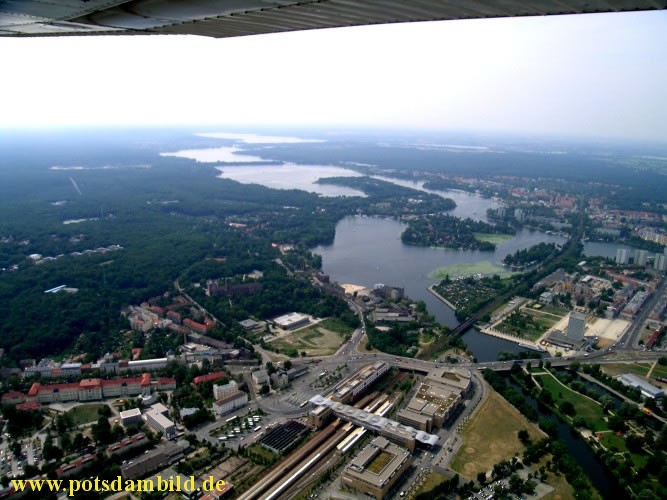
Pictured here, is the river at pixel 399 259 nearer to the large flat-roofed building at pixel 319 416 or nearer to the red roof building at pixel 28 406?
the large flat-roofed building at pixel 319 416

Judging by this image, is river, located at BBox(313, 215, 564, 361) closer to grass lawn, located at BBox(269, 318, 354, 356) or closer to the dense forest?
the dense forest

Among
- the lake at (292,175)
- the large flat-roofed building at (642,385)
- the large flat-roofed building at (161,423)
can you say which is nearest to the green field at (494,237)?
the lake at (292,175)

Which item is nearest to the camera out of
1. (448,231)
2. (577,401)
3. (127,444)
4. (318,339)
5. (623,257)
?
(127,444)

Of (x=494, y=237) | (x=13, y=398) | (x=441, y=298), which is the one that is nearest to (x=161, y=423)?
→ (x=13, y=398)

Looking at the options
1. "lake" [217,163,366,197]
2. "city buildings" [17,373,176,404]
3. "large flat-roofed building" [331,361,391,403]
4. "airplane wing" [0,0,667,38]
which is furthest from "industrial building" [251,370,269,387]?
"lake" [217,163,366,197]

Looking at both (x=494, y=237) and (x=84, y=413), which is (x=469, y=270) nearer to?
(x=494, y=237)

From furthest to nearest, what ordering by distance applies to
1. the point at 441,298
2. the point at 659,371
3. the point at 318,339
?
the point at 441,298 < the point at 318,339 < the point at 659,371

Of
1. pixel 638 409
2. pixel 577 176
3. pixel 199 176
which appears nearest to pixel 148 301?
pixel 638 409

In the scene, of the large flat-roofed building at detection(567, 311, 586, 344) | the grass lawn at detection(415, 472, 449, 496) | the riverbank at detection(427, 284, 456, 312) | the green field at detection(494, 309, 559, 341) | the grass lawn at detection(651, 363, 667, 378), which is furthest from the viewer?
the riverbank at detection(427, 284, 456, 312)
